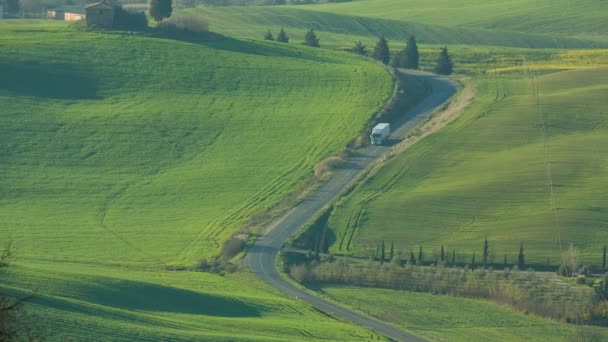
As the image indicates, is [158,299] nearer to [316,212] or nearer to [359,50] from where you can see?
[316,212]

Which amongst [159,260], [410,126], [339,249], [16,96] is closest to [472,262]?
[339,249]

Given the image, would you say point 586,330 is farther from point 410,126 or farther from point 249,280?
point 410,126

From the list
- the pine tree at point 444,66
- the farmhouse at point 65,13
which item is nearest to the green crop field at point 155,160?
the farmhouse at point 65,13

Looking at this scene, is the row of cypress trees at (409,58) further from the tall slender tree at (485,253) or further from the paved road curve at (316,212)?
the tall slender tree at (485,253)

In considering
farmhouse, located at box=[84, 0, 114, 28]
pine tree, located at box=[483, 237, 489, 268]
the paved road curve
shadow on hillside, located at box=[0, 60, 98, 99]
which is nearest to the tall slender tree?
pine tree, located at box=[483, 237, 489, 268]

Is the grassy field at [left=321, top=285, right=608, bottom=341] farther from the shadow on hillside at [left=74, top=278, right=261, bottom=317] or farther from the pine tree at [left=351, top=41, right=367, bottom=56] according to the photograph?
the pine tree at [left=351, top=41, right=367, bottom=56]

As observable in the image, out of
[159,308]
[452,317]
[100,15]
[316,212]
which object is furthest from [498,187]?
[100,15]

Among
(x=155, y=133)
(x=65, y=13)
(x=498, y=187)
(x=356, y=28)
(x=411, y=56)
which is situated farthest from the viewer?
(x=356, y=28)
